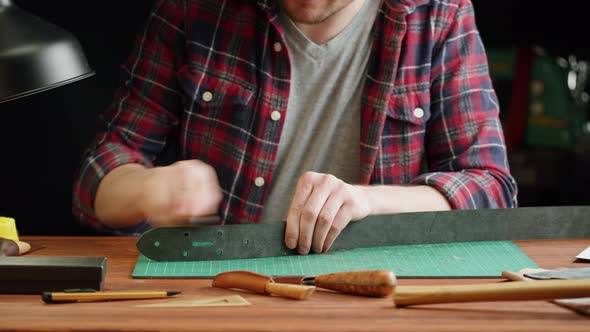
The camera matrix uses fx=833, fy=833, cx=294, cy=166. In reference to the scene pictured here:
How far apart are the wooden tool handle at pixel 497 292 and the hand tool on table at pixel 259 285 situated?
11cm

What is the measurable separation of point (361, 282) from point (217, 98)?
761 millimetres

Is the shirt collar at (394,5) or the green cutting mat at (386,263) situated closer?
the green cutting mat at (386,263)

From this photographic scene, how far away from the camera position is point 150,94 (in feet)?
5.56

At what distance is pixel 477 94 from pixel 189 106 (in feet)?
1.92

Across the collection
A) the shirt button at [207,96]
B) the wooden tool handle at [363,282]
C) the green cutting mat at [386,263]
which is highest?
the shirt button at [207,96]

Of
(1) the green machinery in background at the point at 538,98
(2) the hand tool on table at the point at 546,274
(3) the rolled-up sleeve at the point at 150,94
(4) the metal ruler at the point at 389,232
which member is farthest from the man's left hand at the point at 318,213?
(1) the green machinery in background at the point at 538,98

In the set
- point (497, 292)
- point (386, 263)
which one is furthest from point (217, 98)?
point (497, 292)

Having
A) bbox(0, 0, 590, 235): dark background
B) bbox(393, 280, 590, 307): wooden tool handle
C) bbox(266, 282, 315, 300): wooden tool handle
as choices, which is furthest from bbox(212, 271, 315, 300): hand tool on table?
bbox(0, 0, 590, 235): dark background

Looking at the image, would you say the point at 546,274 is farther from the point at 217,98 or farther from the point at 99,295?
the point at 217,98

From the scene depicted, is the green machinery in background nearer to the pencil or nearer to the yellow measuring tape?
the yellow measuring tape

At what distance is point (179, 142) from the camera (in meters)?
1.76

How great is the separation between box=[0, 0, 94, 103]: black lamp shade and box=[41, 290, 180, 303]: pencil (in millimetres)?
240

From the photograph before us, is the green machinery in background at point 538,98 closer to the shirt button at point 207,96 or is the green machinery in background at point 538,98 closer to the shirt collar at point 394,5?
the shirt collar at point 394,5

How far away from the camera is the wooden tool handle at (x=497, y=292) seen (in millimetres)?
942
